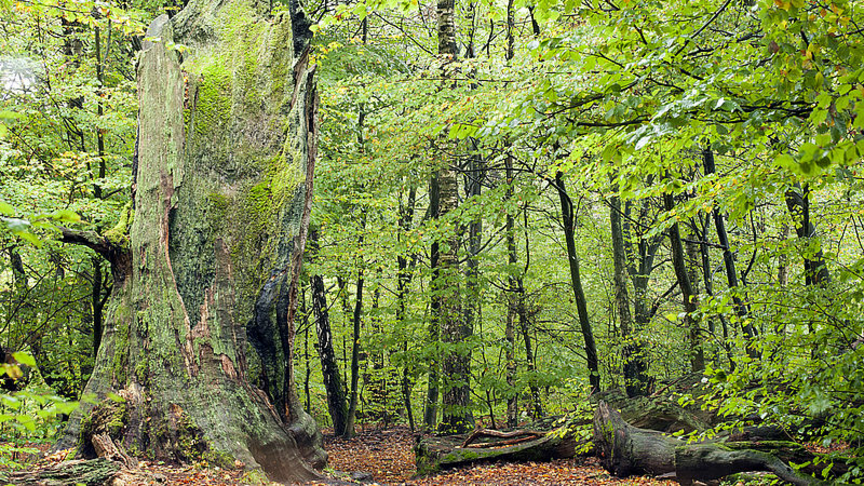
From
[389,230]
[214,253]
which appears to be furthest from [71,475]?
[389,230]

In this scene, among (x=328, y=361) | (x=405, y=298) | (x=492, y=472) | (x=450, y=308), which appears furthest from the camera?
(x=328, y=361)

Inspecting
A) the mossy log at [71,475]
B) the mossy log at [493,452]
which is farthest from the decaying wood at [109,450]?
the mossy log at [493,452]

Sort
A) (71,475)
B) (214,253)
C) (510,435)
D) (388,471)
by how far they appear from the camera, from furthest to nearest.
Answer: (388,471)
(510,435)
(214,253)
(71,475)

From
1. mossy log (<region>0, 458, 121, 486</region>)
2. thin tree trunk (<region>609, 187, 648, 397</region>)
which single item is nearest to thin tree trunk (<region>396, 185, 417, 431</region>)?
thin tree trunk (<region>609, 187, 648, 397</region>)

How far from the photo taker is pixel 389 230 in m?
10.6

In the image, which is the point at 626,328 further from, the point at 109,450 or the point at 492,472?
the point at 109,450

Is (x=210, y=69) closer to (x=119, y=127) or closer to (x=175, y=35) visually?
(x=175, y=35)

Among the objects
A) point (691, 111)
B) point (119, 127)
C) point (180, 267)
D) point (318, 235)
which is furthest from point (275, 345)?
point (318, 235)

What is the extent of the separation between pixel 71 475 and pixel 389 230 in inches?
297

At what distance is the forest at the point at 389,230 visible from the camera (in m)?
3.03

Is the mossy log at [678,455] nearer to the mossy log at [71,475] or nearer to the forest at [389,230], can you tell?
the forest at [389,230]

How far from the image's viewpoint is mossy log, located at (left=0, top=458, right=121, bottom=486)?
327cm

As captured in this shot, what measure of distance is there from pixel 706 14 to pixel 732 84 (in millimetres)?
1124

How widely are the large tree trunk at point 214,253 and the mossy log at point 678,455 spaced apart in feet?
10.4
